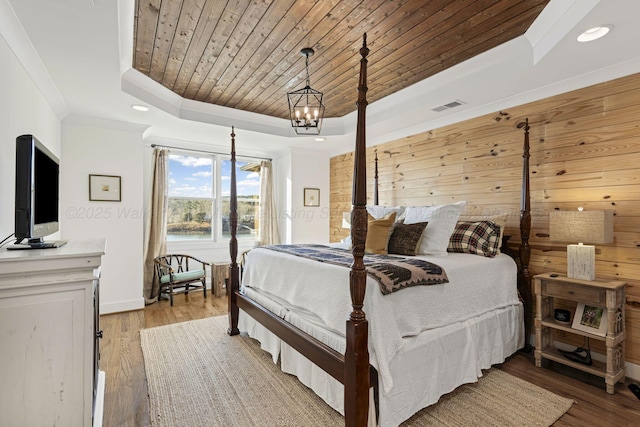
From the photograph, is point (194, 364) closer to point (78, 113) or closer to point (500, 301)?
point (500, 301)

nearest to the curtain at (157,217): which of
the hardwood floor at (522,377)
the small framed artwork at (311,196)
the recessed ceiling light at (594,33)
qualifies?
the hardwood floor at (522,377)

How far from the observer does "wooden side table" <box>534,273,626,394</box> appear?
2156 millimetres

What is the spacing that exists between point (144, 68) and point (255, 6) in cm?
145

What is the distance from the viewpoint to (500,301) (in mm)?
2531

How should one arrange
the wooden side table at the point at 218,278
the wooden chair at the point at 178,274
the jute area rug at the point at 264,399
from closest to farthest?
the jute area rug at the point at 264,399 → the wooden chair at the point at 178,274 → the wooden side table at the point at 218,278

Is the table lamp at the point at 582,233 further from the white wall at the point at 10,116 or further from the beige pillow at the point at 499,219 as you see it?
A: the white wall at the point at 10,116

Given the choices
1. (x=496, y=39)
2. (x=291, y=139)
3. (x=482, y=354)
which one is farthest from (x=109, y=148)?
(x=482, y=354)

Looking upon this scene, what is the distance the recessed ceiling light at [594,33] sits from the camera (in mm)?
1882

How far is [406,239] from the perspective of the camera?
2.75m

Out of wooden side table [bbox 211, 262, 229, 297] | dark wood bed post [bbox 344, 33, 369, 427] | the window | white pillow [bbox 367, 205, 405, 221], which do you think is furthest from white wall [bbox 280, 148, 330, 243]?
dark wood bed post [bbox 344, 33, 369, 427]

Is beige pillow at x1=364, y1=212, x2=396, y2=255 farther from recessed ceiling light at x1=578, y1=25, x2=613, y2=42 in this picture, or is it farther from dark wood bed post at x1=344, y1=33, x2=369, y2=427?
recessed ceiling light at x1=578, y1=25, x2=613, y2=42

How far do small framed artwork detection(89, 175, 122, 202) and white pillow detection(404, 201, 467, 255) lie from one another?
3583 millimetres

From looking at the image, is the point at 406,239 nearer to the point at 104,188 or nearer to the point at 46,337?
the point at 46,337

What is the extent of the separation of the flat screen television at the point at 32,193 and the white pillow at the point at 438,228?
2.59 meters
